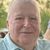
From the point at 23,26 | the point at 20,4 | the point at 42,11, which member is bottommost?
the point at 42,11

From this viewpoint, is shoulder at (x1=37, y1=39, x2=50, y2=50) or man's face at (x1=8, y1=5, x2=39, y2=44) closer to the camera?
man's face at (x1=8, y1=5, x2=39, y2=44)

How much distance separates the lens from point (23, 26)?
1.16m

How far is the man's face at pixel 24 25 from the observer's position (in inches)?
45.5

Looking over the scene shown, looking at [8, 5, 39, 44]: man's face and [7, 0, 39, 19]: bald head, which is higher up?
[7, 0, 39, 19]: bald head

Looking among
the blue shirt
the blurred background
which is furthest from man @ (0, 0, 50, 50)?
the blurred background

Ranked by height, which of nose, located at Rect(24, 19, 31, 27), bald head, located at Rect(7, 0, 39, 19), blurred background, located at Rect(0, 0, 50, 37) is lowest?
blurred background, located at Rect(0, 0, 50, 37)

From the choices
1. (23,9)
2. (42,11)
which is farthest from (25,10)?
(42,11)

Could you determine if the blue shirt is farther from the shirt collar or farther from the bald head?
the bald head

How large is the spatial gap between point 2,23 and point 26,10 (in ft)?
6.65

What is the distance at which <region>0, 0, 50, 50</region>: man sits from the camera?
1159 millimetres

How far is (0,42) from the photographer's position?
123 centimetres

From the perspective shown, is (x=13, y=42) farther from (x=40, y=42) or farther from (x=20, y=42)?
(x=40, y=42)

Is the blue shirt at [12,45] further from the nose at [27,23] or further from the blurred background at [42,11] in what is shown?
the blurred background at [42,11]

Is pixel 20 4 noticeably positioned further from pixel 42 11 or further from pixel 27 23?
pixel 42 11
